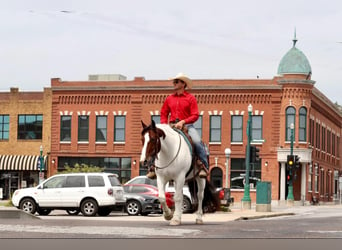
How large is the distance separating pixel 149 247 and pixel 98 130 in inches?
2394

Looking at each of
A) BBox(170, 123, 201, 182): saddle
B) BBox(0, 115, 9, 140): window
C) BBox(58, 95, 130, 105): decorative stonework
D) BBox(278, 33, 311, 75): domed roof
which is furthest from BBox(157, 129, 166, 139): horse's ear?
BBox(0, 115, 9, 140): window

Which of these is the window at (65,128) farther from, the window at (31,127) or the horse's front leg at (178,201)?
the horse's front leg at (178,201)

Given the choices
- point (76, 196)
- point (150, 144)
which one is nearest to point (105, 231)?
point (150, 144)

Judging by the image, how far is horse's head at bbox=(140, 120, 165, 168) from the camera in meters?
16.2

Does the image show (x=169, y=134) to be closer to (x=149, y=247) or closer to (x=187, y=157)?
(x=187, y=157)

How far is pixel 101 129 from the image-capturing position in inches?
2847

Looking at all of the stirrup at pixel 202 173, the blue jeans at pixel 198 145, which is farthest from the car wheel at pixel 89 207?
the blue jeans at pixel 198 145

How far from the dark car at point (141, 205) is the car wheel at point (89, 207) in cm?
314

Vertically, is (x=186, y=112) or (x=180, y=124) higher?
(x=186, y=112)

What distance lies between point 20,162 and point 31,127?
10.4ft

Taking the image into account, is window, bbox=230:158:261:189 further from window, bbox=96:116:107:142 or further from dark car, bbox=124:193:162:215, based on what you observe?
dark car, bbox=124:193:162:215

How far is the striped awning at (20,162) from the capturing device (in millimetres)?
71938

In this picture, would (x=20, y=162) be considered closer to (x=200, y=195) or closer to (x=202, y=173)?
(x=200, y=195)

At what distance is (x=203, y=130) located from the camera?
6975cm
